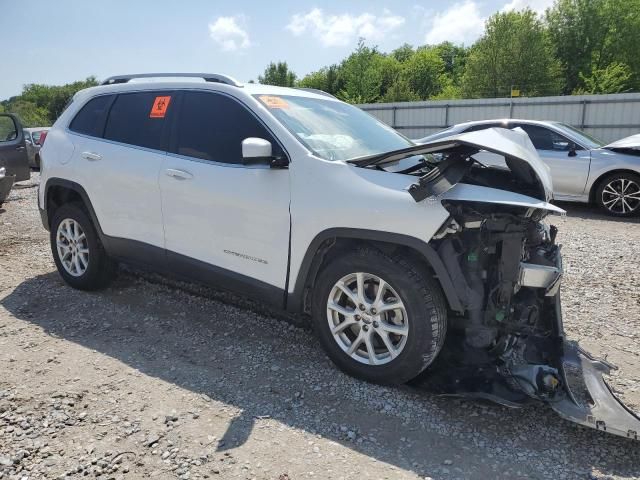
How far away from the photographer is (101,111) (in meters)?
4.73

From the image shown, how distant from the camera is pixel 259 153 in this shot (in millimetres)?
3264

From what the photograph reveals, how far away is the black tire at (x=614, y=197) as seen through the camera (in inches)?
343

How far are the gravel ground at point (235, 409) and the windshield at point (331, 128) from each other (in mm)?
1480

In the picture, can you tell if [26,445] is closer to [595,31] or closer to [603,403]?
[603,403]

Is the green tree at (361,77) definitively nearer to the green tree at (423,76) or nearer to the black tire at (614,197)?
the green tree at (423,76)

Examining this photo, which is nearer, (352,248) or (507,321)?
(507,321)

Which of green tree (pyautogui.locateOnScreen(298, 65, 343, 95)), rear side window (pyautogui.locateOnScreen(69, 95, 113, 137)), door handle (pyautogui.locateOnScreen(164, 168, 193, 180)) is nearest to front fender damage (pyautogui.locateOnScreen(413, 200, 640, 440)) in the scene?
door handle (pyautogui.locateOnScreen(164, 168, 193, 180))

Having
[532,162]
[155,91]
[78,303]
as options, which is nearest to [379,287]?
[532,162]

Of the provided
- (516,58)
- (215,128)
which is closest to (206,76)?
(215,128)

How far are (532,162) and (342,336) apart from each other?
1603 mm

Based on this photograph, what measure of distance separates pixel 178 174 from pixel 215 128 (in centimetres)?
45

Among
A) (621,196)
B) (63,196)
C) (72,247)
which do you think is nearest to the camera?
(72,247)

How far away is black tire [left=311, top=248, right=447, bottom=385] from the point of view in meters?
2.96

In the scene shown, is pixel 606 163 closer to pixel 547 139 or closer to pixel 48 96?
pixel 547 139
